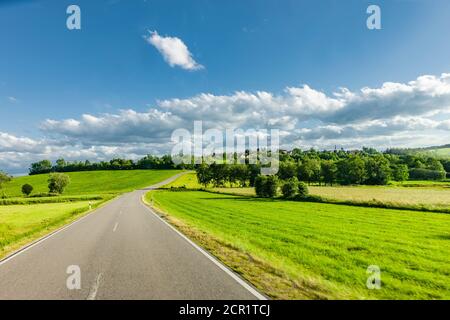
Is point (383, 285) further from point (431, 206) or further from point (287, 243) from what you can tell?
point (431, 206)

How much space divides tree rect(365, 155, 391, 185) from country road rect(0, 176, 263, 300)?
9177 cm

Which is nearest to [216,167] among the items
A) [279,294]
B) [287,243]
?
[287,243]

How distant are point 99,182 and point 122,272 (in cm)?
11371

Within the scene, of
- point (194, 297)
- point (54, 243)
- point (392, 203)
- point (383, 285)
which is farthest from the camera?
point (392, 203)

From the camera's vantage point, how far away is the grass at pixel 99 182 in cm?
9625

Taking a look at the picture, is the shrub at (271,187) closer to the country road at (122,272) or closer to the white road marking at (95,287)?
the country road at (122,272)

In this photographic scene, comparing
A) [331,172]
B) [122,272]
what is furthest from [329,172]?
[122,272]

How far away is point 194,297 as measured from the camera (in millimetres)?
6125

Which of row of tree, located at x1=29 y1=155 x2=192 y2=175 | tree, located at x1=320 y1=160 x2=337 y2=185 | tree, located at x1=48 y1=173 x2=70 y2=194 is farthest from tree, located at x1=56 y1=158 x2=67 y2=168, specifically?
tree, located at x1=320 y1=160 x2=337 y2=185

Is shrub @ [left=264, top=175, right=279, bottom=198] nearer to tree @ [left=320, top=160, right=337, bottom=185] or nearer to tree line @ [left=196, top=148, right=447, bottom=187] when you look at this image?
tree line @ [left=196, top=148, right=447, bottom=187]

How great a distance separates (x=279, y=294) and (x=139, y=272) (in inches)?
148

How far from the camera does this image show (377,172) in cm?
9238

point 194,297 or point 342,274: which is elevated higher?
point 194,297

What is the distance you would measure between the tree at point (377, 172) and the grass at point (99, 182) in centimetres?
7295
